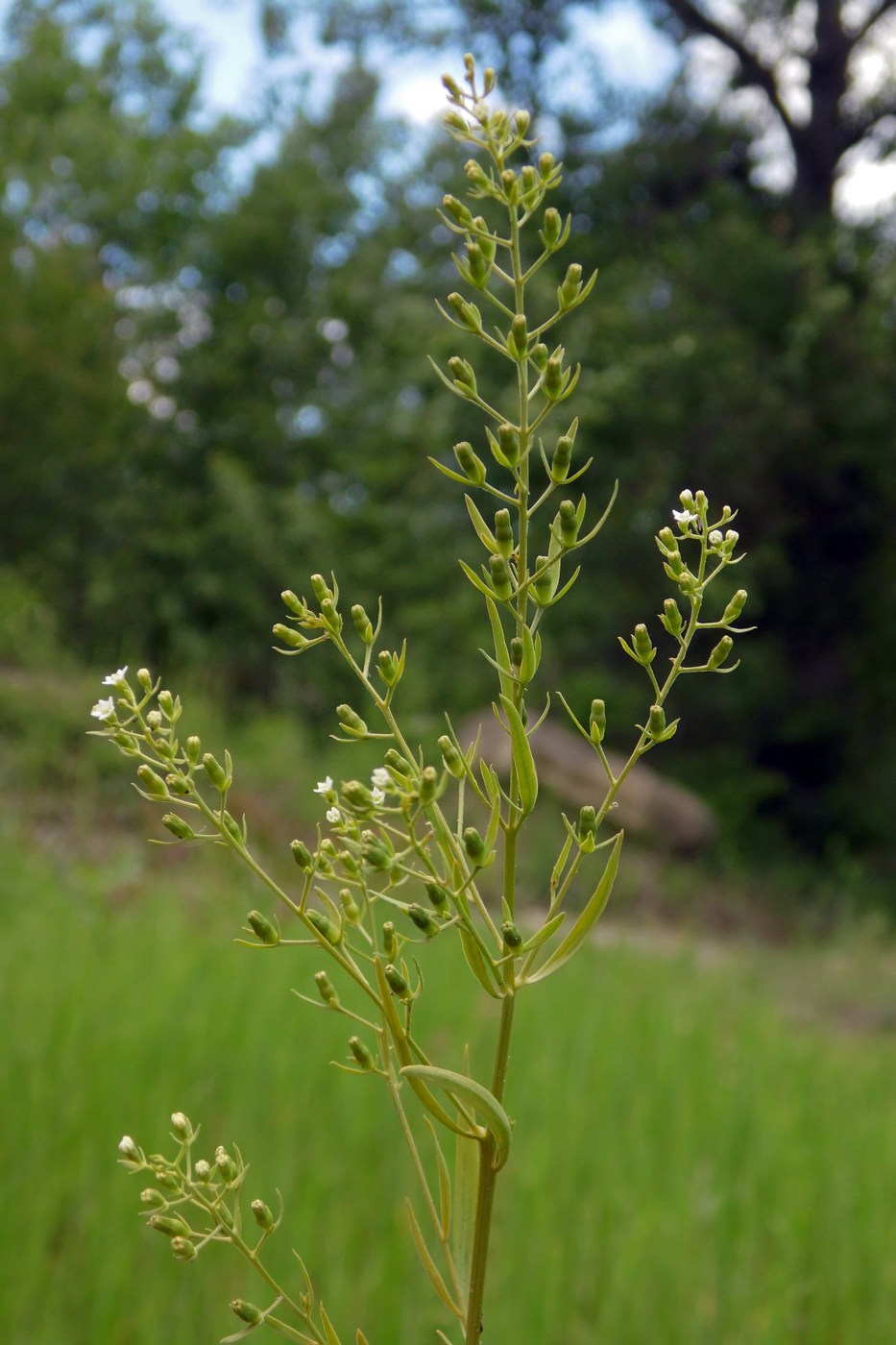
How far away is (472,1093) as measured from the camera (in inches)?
19.9

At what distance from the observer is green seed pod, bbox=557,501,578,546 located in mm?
567

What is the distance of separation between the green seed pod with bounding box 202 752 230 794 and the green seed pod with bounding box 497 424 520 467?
0.19m

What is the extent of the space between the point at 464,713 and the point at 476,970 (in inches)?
472

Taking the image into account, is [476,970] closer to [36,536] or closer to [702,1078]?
[702,1078]

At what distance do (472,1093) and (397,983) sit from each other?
0.06 metres

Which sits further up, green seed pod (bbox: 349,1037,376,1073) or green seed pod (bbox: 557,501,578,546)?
green seed pod (bbox: 557,501,578,546)

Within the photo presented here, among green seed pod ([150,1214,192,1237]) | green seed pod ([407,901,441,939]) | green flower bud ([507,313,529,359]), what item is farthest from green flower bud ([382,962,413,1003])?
green flower bud ([507,313,529,359])

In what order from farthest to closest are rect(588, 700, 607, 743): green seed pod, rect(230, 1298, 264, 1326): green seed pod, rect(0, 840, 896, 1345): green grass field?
rect(0, 840, 896, 1345): green grass field → rect(588, 700, 607, 743): green seed pod → rect(230, 1298, 264, 1326): green seed pod

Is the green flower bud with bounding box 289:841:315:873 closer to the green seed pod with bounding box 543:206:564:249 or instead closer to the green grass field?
the green seed pod with bounding box 543:206:564:249

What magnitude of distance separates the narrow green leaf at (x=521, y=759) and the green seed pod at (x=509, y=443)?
106 millimetres

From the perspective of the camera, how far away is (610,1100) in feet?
12.8

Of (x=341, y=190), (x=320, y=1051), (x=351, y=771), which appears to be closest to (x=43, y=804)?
(x=351, y=771)

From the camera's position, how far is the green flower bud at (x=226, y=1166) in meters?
0.56

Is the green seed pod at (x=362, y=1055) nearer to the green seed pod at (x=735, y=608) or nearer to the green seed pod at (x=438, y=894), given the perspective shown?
the green seed pod at (x=438, y=894)
